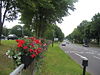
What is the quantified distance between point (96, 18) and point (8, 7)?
66.8 metres

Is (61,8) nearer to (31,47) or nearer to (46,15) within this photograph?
(46,15)

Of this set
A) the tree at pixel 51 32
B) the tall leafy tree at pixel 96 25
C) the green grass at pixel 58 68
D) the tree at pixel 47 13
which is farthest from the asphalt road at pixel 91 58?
the tall leafy tree at pixel 96 25

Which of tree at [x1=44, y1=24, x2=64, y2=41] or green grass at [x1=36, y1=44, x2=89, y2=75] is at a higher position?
tree at [x1=44, y1=24, x2=64, y2=41]

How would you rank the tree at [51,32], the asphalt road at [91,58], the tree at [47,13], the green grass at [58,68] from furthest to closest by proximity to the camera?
the tree at [51,32]
the tree at [47,13]
the asphalt road at [91,58]
the green grass at [58,68]

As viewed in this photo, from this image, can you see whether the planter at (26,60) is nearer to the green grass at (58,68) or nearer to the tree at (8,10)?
the green grass at (58,68)

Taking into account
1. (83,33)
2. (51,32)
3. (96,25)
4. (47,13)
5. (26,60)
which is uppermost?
(96,25)

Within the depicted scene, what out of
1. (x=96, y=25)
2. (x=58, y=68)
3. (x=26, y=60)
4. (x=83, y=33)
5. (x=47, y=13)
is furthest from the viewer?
(x=83, y=33)

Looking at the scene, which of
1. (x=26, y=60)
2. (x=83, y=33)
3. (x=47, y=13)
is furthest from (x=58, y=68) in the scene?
(x=83, y=33)

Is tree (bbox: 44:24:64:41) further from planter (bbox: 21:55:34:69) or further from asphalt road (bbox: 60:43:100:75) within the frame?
planter (bbox: 21:55:34:69)

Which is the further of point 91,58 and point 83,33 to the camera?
point 83,33

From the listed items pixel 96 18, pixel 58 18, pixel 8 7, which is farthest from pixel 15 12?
pixel 96 18

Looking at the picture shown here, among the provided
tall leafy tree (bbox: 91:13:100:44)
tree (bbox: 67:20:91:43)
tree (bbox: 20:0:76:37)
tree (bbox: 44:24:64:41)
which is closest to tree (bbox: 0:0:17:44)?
tree (bbox: 20:0:76:37)

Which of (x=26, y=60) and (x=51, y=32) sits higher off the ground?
(x=51, y=32)

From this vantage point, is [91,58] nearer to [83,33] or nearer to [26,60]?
[26,60]
